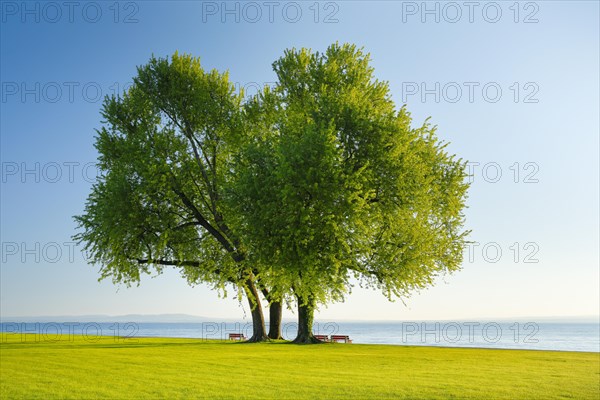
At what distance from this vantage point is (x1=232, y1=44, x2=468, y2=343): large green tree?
2867 cm

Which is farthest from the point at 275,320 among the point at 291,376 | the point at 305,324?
the point at 291,376

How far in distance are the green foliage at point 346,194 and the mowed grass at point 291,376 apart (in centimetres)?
531

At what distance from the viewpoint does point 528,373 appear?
68.3 feet

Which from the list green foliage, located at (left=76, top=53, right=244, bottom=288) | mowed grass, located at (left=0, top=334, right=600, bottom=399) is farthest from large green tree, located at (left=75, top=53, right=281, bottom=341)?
mowed grass, located at (left=0, top=334, right=600, bottom=399)

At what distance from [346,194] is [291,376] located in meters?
11.7

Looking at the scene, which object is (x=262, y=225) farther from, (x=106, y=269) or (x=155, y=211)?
(x=106, y=269)

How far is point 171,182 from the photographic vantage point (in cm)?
3641

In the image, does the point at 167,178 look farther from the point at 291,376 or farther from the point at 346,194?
the point at 291,376

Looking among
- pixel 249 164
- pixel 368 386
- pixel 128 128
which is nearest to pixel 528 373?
pixel 368 386

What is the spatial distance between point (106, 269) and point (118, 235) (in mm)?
3274

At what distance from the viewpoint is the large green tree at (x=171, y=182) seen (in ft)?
117

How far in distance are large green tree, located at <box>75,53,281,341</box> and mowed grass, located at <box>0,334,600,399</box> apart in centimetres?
978

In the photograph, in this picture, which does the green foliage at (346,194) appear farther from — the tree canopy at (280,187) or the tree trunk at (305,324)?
the tree trunk at (305,324)

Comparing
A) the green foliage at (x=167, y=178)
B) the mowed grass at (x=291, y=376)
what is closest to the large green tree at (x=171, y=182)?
the green foliage at (x=167, y=178)
